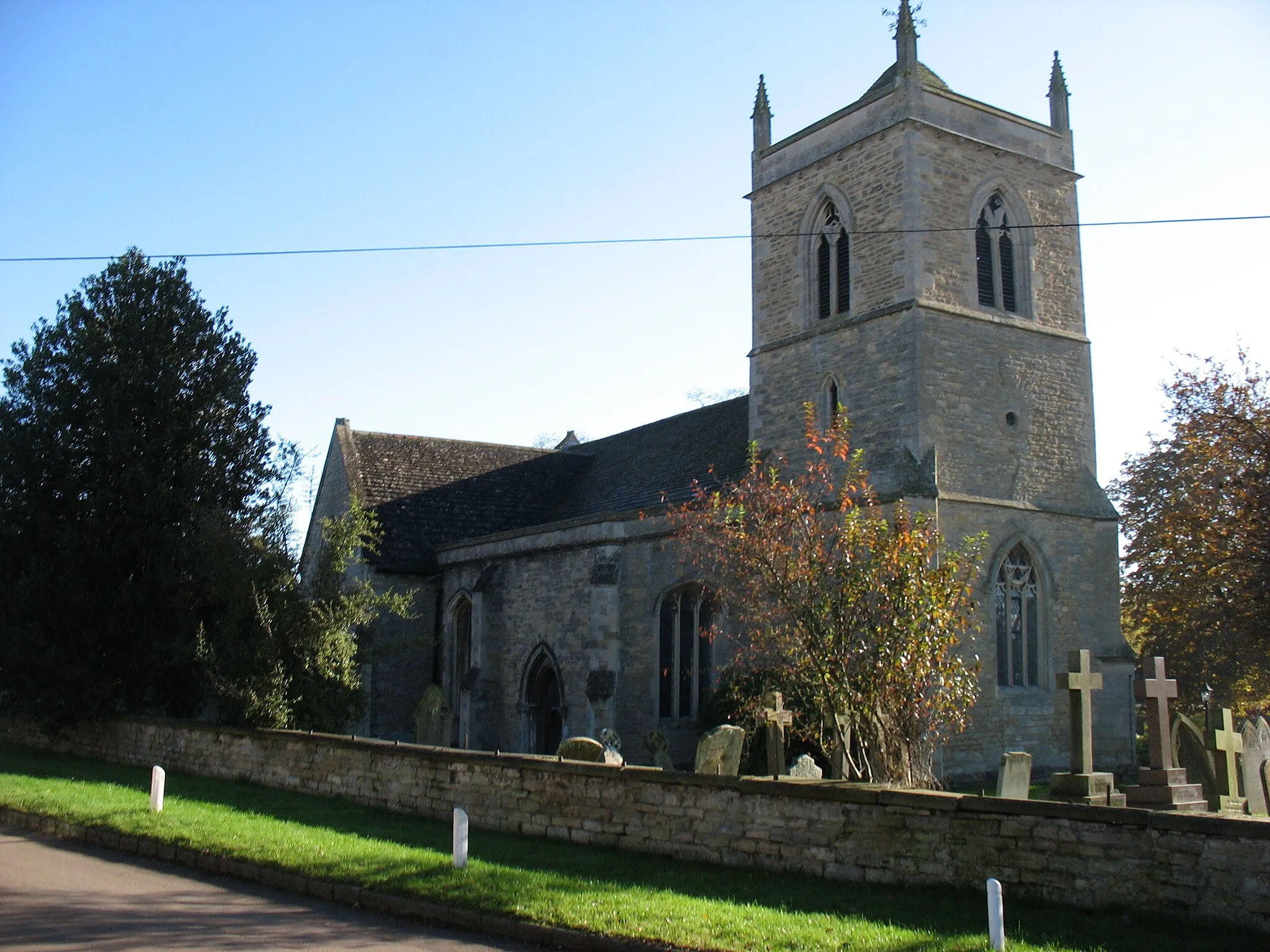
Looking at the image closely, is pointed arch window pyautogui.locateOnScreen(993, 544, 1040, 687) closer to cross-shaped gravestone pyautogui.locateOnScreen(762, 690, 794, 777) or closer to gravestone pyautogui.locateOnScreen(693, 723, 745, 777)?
cross-shaped gravestone pyautogui.locateOnScreen(762, 690, 794, 777)

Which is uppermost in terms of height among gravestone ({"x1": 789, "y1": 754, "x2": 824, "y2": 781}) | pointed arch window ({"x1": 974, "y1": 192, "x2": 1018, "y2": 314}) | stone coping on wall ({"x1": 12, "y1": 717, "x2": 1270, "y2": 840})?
pointed arch window ({"x1": 974, "y1": 192, "x2": 1018, "y2": 314})

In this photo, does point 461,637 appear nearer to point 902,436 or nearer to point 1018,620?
point 902,436

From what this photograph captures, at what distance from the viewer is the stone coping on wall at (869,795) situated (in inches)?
312

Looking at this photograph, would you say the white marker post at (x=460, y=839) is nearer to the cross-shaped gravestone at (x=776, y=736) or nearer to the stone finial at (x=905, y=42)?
the cross-shaped gravestone at (x=776, y=736)

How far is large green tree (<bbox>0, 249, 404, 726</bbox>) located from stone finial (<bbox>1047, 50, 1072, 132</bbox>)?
16407 millimetres

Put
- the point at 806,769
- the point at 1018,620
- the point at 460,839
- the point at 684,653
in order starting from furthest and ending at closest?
1. the point at 684,653
2. the point at 1018,620
3. the point at 806,769
4. the point at 460,839

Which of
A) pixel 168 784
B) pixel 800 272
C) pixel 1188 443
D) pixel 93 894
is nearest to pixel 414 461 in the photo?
pixel 800 272

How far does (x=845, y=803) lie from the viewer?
9.87 meters

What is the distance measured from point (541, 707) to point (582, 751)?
12268mm

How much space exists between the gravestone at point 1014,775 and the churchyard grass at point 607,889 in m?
2.21

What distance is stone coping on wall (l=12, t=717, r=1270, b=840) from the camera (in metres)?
7.92

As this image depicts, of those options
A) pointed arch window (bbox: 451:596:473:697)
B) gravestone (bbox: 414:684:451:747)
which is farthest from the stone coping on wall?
pointed arch window (bbox: 451:596:473:697)

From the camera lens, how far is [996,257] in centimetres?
2225

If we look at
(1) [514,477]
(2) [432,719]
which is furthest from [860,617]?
(1) [514,477]
